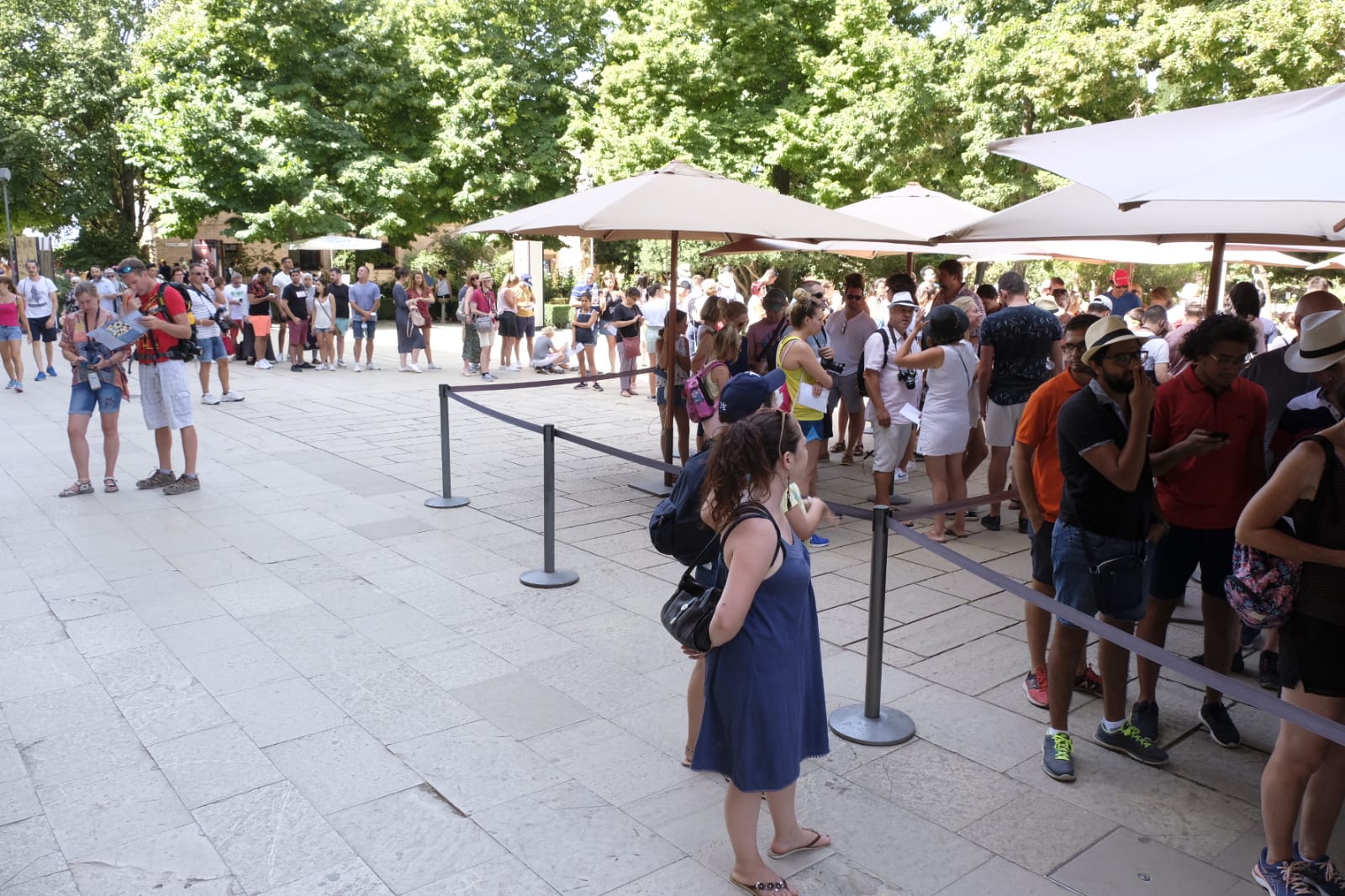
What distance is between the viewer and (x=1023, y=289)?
7.43m

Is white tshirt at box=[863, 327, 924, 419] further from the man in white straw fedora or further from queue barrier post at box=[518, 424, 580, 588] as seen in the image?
the man in white straw fedora

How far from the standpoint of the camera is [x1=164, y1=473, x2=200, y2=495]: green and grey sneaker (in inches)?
322

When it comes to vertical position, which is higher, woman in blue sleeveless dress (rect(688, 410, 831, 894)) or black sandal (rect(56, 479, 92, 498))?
woman in blue sleeveless dress (rect(688, 410, 831, 894))

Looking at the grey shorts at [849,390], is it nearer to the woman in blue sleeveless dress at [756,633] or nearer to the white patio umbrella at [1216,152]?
the white patio umbrella at [1216,152]

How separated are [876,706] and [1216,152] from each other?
2522 millimetres

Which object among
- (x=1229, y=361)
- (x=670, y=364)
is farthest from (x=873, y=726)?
(x=670, y=364)

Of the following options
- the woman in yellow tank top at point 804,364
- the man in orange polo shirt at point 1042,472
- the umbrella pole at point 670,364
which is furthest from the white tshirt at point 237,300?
the man in orange polo shirt at point 1042,472

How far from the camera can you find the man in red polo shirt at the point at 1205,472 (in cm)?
378

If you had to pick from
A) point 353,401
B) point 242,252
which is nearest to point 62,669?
point 353,401

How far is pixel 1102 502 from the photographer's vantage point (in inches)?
144

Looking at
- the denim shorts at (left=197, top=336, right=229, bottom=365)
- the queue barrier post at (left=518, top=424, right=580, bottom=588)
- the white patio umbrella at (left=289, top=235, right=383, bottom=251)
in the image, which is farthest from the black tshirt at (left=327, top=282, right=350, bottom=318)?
the queue barrier post at (left=518, top=424, right=580, bottom=588)

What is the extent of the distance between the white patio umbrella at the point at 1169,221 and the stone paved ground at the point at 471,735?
2150mm

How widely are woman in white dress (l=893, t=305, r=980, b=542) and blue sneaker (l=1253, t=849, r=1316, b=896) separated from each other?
391 cm

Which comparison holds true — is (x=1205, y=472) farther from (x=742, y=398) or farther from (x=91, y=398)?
(x=91, y=398)
